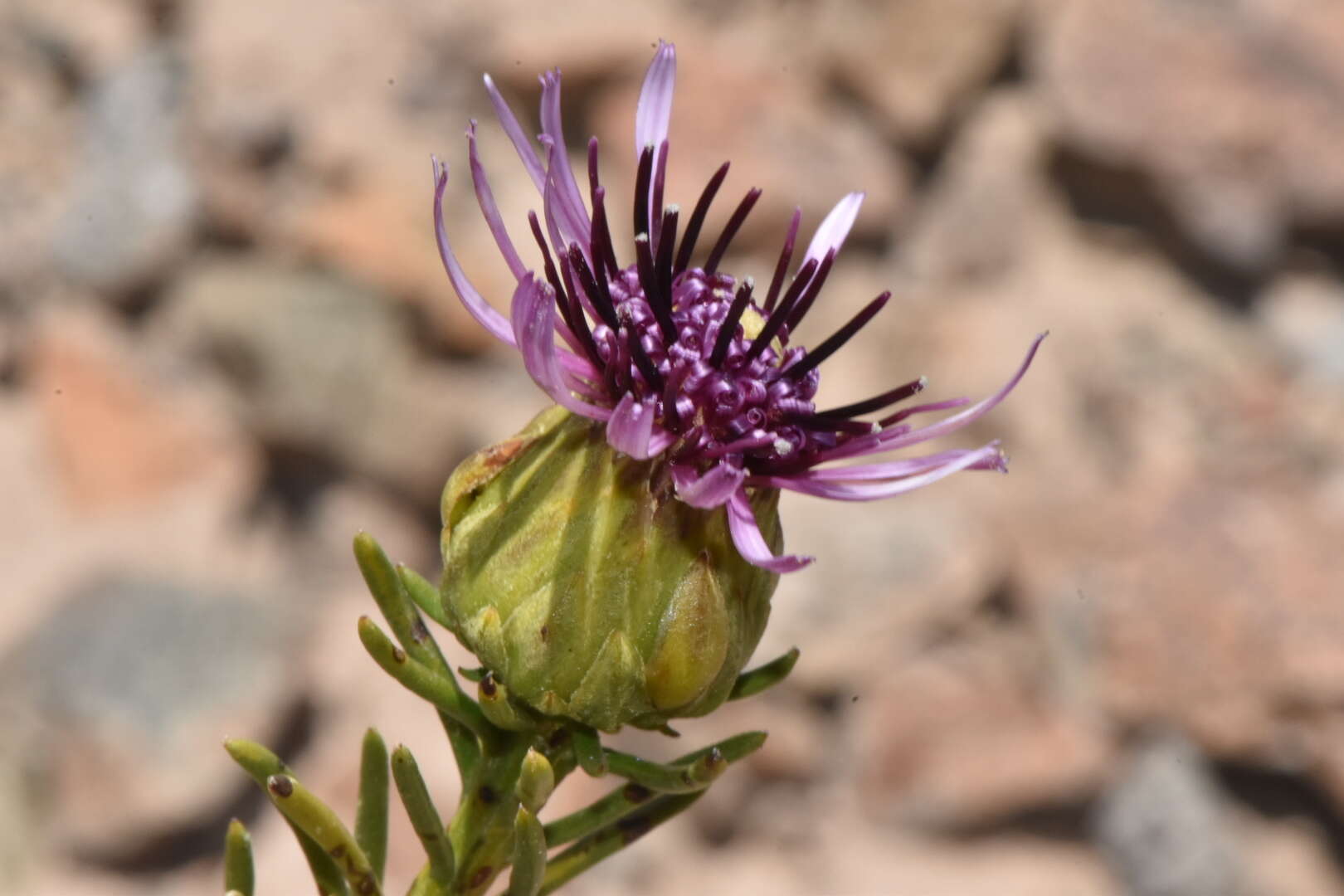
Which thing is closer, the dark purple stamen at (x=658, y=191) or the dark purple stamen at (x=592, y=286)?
the dark purple stamen at (x=592, y=286)

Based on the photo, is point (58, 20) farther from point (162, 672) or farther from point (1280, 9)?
point (1280, 9)

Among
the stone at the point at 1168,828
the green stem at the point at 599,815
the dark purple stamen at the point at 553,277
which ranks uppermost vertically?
the dark purple stamen at the point at 553,277

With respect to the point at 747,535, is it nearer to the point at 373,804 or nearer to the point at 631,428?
the point at 631,428

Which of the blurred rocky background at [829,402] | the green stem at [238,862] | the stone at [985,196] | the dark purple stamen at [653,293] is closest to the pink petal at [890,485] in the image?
the dark purple stamen at [653,293]

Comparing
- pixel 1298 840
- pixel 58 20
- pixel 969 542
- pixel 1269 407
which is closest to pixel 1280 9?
pixel 1269 407

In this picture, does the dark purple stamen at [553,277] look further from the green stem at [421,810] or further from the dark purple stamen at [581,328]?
the green stem at [421,810]

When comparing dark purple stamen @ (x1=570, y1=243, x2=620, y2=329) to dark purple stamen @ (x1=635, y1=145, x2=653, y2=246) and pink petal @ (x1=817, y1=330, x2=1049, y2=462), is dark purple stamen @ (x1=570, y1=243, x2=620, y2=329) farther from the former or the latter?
pink petal @ (x1=817, y1=330, x2=1049, y2=462)
